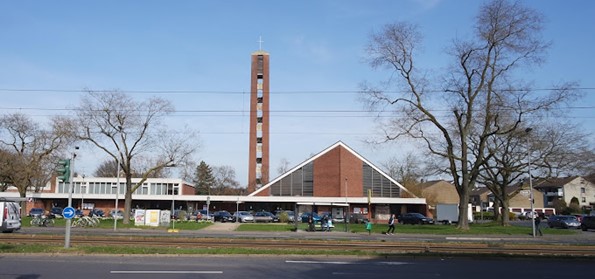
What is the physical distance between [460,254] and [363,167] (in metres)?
56.3

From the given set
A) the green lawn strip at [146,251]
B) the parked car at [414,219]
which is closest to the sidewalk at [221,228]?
the green lawn strip at [146,251]

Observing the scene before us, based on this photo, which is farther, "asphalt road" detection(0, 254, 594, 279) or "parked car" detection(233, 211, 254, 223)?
"parked car" detection(233, 211, 254, 223)

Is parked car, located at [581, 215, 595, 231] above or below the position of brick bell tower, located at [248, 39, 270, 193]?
below

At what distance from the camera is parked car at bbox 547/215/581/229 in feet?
173

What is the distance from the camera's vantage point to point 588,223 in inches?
1983

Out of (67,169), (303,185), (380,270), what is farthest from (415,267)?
(303,185)

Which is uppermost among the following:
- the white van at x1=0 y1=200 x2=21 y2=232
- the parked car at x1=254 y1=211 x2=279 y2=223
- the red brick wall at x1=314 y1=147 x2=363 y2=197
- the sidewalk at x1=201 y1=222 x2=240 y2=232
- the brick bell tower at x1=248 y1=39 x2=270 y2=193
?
the brick bell tower at x1=248 y1=39 x2=270 y2=193

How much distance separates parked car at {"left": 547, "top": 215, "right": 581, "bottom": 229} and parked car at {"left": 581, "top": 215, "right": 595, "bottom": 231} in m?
1.79

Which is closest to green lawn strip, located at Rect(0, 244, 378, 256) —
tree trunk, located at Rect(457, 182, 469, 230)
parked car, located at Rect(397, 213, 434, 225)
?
tree trunk, located at Rect(457, 182, 469, 230)

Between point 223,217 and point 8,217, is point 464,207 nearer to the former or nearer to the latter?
point 223,217

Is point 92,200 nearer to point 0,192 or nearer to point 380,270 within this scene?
point 0,192

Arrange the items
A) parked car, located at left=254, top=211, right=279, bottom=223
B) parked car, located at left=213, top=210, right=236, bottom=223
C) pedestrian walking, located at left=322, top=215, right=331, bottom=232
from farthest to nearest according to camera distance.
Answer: parked car, located at left=213, top=210, right=236, bottom=223
parked car, located at left=254, top=211, right=279, bottom=223
pedestrian walking, located at left=322, top=215, right=331, bottom=232

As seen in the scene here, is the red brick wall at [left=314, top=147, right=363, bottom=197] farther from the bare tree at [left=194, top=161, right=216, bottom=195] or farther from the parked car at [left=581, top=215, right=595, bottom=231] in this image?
the bare tree at [left=194, top=161, right=216, bottom=195]

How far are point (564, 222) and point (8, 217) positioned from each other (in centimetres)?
5172
